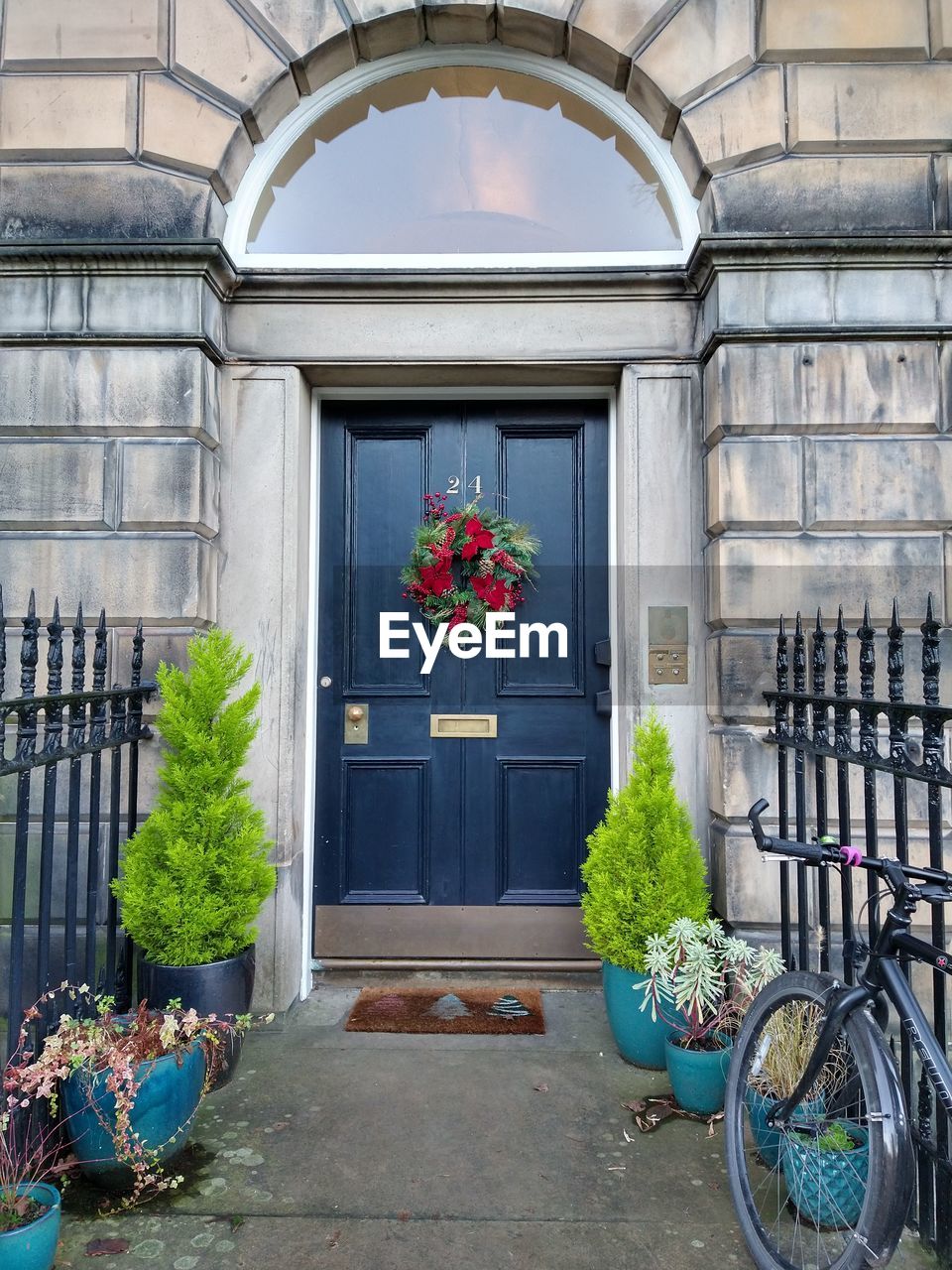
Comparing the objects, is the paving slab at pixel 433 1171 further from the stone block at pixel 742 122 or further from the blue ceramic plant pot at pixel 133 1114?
the stone block at pixel 742 122

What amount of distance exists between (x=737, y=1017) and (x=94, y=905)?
2506 millimetres

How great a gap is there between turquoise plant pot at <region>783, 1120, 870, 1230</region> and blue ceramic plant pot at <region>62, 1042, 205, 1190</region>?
1.90m

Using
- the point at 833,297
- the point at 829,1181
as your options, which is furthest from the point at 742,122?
the point at 829,1181

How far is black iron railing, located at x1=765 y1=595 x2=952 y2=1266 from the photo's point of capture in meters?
2.20

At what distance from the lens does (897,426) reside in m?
3.78

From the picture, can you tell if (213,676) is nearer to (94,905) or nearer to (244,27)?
(94,905)

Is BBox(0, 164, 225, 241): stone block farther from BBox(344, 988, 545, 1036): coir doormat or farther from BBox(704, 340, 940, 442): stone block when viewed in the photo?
BBox(344, 988, 545, 1036): coir doormat

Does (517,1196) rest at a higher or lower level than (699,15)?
lower

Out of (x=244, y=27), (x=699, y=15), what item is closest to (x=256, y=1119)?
(x=244, y=27)

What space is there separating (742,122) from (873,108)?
633mm

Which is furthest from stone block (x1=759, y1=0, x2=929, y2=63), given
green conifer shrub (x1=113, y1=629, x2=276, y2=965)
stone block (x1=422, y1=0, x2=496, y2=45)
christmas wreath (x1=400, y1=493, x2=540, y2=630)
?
green conifer shrub (x1=113, y1=629, x2=276, y2=965)

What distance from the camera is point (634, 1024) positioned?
3.32m

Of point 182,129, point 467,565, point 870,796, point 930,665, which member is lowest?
point 870,796

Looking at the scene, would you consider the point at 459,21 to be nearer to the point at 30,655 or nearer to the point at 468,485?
the point at 468,485
